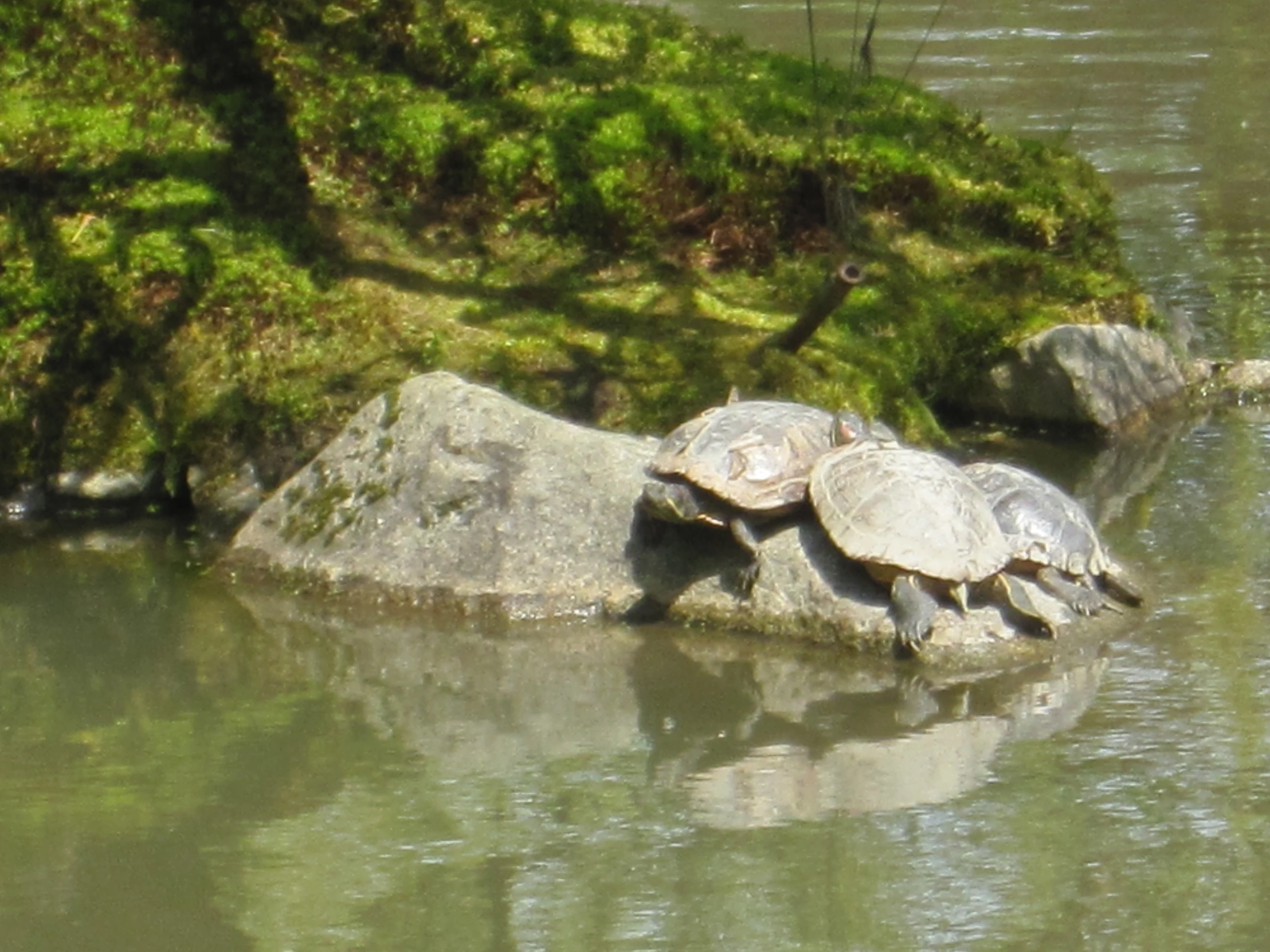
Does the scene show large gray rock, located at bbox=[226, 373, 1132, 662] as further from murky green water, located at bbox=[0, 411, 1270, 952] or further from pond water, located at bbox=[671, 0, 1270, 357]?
pond water, located at bbox=[671, 0, 1270, 357]

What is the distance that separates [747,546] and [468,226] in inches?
115

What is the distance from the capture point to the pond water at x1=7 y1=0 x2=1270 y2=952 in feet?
14.9

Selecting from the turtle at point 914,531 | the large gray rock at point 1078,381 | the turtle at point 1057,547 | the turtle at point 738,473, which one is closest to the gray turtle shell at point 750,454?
the turtle at point 738,473

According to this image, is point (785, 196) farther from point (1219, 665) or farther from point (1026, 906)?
point (1026, 906)

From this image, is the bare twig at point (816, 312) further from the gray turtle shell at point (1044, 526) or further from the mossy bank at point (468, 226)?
the gray turtle shell at point (1044, 526)

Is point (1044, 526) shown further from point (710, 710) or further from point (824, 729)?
point (710, 710)

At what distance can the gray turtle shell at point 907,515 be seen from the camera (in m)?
6.24

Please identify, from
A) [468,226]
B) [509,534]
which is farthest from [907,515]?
[468,226]

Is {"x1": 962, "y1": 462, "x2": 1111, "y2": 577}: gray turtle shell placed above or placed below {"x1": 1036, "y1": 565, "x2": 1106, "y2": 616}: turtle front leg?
above

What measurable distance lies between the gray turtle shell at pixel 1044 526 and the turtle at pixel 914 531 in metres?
0.08

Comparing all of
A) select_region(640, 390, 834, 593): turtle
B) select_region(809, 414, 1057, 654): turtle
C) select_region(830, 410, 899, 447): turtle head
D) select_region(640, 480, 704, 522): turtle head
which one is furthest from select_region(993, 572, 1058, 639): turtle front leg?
select_region(640, 480, 704, 522): turtle head

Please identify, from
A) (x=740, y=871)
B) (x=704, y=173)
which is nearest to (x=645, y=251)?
(x=704, y=173)

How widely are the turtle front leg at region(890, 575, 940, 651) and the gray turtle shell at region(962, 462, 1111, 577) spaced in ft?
1.38

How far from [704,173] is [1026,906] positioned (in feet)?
16.6
